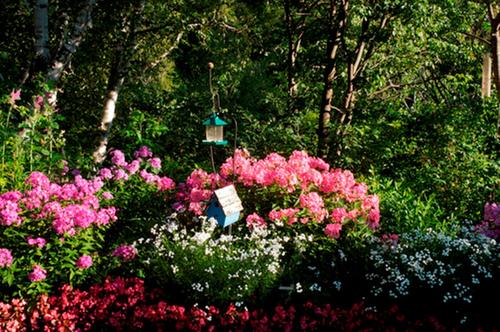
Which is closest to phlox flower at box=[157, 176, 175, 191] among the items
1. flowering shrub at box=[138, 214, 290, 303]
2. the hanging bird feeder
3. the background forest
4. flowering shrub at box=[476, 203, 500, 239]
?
the background forest

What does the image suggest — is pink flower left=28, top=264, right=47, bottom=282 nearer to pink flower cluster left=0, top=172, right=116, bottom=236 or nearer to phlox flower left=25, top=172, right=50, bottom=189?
pink flower cluster left=0, top=172, right=116, bottom=236

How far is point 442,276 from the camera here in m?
5.02

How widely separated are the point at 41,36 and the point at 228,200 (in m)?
4.23

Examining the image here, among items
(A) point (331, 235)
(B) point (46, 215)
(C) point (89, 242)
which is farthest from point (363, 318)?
(B) point (46, 215)

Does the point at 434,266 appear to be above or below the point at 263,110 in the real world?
below

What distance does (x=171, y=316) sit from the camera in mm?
4609

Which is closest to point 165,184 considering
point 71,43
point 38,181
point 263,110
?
point 38,181

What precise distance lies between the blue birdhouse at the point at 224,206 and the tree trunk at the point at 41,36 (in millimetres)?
3875

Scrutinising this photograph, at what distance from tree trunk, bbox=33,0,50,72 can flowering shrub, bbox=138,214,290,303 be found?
11.6 feet

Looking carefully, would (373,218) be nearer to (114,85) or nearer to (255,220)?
(255,220)

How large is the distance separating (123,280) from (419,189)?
4.52 m

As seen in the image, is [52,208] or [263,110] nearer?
[52,208]

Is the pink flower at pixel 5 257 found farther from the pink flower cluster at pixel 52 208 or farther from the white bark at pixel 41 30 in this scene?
the white bark at pixel 41 30

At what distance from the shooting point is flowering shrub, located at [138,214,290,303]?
4820 millimetres
